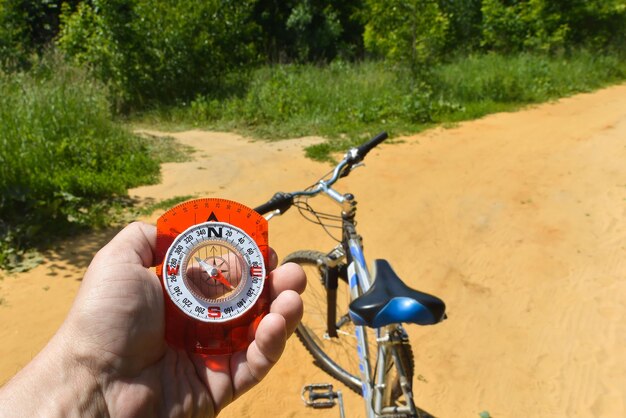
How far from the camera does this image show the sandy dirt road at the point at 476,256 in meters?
3.13

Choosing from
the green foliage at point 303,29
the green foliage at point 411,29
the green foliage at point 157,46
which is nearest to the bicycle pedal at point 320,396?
the green foliage at point 411,29

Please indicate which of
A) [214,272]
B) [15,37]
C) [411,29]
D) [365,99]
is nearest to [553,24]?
[411,29]

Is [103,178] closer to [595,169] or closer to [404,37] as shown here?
[595,169]

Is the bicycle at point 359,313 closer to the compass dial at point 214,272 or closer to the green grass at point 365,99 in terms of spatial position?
the compass dial at point 214,272

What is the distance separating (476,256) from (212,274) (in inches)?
144

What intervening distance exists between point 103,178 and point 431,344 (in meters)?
4.02

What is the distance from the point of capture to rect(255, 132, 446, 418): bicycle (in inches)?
66.8

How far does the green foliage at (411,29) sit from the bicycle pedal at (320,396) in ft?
27.5

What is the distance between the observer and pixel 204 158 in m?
6.96

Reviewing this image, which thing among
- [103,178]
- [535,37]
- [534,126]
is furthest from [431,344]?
[535,37]

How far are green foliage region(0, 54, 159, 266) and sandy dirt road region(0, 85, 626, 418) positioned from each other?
1.08 ft

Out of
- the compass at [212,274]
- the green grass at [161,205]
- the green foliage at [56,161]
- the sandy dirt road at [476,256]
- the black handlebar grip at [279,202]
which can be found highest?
the compass at [212,274]

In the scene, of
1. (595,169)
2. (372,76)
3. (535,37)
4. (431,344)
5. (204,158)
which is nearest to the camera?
(431,344)

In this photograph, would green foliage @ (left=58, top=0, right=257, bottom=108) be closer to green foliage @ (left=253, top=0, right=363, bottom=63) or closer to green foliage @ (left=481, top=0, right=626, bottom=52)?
green foliage @ (left=253, top=0, right=363, bottom=63)
